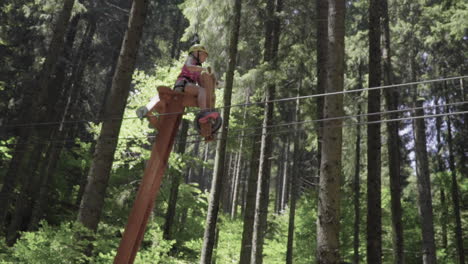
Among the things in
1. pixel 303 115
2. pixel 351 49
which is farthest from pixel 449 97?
pixel 303 115

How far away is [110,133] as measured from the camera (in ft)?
20.4

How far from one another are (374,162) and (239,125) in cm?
741

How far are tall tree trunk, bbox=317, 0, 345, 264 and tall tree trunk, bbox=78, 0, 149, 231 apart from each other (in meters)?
3.12

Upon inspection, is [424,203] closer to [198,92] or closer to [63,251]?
[198,92]

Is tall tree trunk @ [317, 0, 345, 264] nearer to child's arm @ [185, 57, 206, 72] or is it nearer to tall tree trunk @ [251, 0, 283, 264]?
child's arm @ [185, 57, 206, 72]

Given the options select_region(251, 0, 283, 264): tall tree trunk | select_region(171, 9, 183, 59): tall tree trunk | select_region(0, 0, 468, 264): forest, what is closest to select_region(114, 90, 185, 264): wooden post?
select_region(0, 0, 468, 264): forest

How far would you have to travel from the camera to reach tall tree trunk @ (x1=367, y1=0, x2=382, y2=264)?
313 inches

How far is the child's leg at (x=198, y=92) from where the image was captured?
16.8 ft

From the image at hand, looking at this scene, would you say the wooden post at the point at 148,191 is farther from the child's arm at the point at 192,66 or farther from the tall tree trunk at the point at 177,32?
the tall tree trunk at the point at 177,32

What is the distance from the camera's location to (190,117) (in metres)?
12.6

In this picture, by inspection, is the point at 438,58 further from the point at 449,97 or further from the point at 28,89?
the point at 28,89

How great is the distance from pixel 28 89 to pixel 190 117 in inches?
401

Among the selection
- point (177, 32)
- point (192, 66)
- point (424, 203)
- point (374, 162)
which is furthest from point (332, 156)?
point (177, 32)

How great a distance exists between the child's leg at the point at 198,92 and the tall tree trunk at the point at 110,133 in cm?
124
